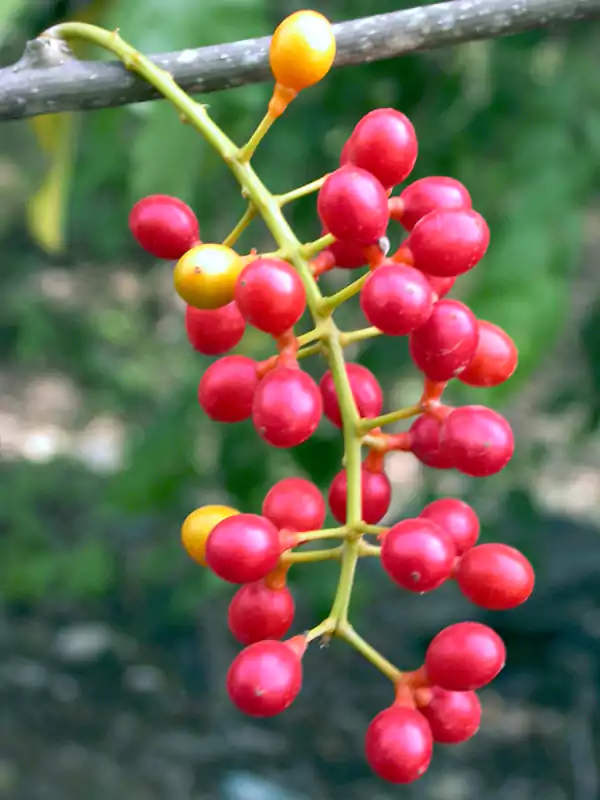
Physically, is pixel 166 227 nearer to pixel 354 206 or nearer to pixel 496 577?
pixel 354 206

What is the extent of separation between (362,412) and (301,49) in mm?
233

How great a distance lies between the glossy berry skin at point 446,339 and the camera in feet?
1.98

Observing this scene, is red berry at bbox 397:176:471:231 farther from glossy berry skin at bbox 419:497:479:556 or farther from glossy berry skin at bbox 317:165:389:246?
glossy berry skin at bbox 419:497:479:556

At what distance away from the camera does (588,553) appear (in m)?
3.38

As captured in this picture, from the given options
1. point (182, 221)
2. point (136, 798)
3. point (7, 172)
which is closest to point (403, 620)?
point (136, 798)

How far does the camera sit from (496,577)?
62 cm

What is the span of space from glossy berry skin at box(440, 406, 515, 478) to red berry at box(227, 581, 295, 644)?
0.44 feet

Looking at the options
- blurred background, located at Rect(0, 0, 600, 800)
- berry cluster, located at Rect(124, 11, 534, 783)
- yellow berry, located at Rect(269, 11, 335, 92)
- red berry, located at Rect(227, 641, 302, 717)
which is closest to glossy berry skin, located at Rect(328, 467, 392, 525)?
berry cluster, located at Rect(124, 11, 534, 783)

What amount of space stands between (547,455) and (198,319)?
5.98 feet

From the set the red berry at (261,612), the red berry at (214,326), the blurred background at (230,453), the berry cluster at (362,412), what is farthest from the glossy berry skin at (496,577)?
the blurred background at (230,453)

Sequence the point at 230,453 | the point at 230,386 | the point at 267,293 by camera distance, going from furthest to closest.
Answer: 1. the point at 230,453
2. the point at 230,386
3. the point at 267,293

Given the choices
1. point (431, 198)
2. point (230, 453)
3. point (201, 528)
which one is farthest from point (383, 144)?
point (230, 453)

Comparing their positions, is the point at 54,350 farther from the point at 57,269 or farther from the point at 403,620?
the point at 403,620

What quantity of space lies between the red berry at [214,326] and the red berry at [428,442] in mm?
142
